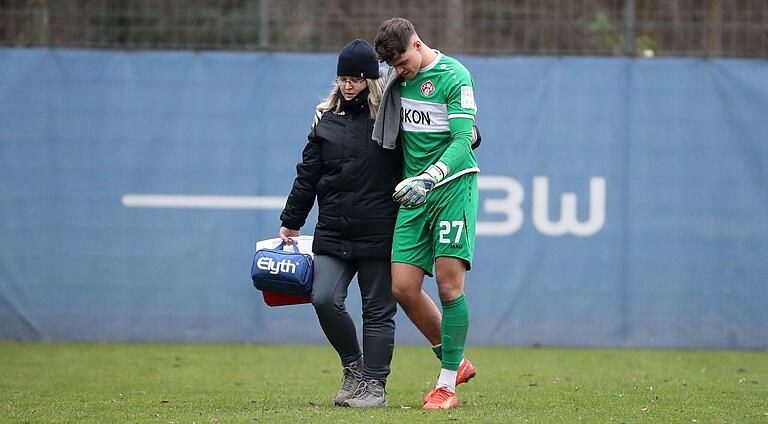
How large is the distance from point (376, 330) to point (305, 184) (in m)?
0.84

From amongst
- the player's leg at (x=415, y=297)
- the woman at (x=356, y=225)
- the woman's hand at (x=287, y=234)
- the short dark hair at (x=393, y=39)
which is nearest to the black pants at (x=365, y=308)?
the woman at (x=356, y=225)

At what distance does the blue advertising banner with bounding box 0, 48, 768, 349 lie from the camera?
10.1 meters

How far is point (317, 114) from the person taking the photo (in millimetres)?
6160

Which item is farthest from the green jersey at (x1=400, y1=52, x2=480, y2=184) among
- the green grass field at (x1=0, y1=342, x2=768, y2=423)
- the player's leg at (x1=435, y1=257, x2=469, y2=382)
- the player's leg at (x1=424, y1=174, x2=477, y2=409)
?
the green grass field at (x1=0, y1=342, x2=768, y2=423)

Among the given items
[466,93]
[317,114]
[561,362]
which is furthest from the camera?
[561,362]

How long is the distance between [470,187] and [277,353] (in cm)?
413

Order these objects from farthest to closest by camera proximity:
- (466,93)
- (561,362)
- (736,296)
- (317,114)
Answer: (736,296)
(561,362)
(317,114)
(466,93)

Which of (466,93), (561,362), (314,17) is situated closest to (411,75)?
(466,93)

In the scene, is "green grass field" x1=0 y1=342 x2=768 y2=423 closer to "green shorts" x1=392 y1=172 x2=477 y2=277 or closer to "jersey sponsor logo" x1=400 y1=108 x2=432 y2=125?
"green shorts" x1=392 y1=172 x2=477 y2=277

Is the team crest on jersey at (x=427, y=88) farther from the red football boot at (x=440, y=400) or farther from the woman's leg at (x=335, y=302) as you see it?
the red football boot at (x=440, y=400)

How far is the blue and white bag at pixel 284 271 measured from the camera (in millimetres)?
5973

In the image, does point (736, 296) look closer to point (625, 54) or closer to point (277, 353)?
point (625, 54)

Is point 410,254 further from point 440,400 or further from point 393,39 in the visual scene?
point 393,39

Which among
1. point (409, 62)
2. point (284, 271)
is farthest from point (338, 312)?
point (409, 62)
